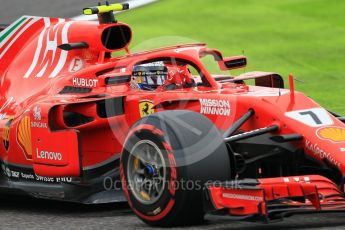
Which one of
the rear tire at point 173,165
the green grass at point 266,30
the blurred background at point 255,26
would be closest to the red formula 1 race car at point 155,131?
the rear tire at point 173,165

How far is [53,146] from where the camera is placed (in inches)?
366

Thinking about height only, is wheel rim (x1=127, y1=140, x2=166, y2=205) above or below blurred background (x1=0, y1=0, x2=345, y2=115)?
below

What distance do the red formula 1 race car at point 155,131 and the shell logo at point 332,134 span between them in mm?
18

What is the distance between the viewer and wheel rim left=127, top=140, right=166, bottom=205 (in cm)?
797

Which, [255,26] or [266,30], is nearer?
[266,30]

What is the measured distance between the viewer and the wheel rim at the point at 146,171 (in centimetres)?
797

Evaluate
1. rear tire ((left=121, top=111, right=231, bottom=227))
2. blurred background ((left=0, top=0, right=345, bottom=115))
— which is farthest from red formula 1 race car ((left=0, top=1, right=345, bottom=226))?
blurred background ((left=0, top=0, right=345, bottom=115))

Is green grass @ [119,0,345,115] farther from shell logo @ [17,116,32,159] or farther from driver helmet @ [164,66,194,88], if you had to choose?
shell logo @ [17,116,32,159]

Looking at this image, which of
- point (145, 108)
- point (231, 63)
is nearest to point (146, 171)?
point (145, 108)

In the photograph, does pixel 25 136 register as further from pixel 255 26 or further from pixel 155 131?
pixel 255 26

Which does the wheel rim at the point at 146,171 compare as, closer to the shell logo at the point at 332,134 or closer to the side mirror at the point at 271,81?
the shell logo at the point at 332,134

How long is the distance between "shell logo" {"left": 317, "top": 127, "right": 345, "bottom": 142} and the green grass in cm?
818

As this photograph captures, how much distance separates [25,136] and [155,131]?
2.13 m

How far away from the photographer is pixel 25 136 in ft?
31.8
